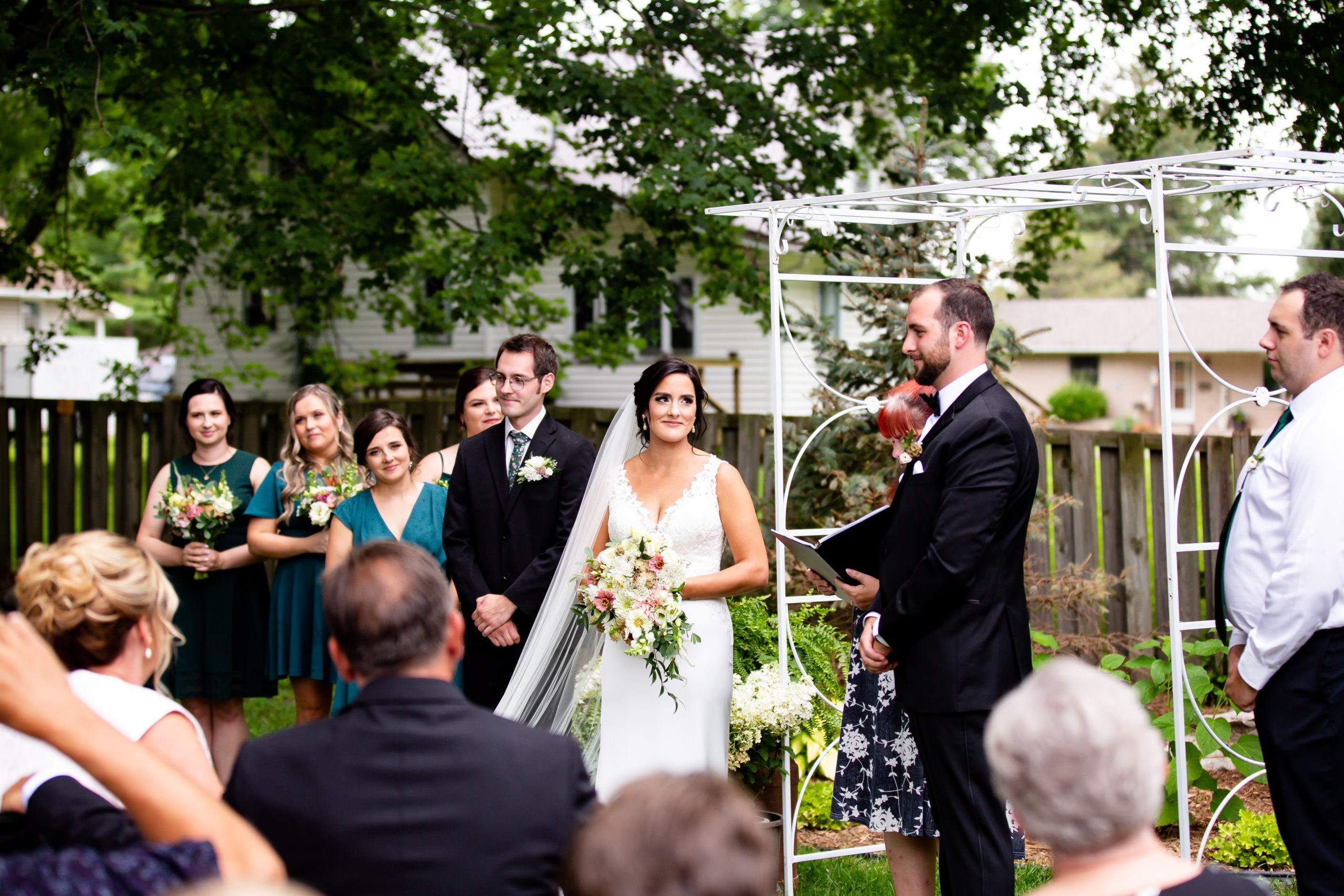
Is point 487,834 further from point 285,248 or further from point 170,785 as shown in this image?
point 285,248

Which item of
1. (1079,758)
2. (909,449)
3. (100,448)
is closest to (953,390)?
(909,449)

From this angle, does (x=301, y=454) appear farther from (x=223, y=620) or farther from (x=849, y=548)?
(x=849, y=548)

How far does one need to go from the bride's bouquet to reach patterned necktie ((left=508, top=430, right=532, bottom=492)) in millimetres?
717

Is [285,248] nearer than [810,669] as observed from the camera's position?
No

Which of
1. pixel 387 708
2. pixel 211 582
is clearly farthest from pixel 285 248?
pixel 387 708

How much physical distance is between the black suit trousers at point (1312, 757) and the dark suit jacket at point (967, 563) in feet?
2.27

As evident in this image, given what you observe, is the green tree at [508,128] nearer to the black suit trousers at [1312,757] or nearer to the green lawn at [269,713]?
the green lawn at [269,713]

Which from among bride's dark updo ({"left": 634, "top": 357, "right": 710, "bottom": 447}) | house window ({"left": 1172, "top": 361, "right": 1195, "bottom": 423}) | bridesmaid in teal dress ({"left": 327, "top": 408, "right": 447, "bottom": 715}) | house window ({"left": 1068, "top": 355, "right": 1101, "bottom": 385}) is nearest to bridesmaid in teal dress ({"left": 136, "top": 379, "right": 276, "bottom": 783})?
bridesmaid in teal dress ({"left": 327, "top": 408, "right": 447, "bottom": 715})

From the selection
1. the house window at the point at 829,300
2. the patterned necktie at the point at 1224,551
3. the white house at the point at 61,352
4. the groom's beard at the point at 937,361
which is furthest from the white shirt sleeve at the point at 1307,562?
the white house at the point at 61,352

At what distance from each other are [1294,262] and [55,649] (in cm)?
3877

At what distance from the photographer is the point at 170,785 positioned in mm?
1766

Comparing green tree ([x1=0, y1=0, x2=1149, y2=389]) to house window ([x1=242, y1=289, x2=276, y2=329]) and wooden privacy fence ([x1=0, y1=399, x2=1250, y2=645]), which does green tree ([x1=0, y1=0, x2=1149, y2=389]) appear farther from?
house window ([x1=242, y1=289, x2=276, y2=329])

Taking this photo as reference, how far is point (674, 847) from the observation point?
1.51 metres

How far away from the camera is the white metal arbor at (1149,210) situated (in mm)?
3889
